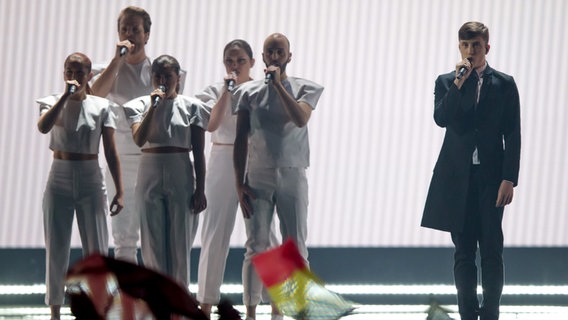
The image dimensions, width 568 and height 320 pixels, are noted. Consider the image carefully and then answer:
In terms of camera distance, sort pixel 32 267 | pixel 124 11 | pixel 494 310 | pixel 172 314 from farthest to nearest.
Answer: pixel 32 267
pixel 124 11
pixel 494 310
pixel 172 314

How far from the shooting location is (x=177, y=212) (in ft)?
11.3

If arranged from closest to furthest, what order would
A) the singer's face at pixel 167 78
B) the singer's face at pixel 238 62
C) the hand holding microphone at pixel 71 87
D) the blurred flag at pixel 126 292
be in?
the blurred flag at pixel 126 292 → the hand holding microphone at pixel 71 87 → the singer's face at pixel 167 78 → the singer's face at pixel 238 62

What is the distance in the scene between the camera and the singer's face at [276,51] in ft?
11.6

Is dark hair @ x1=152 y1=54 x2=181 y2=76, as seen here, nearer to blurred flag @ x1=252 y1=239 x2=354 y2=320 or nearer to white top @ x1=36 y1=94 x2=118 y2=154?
white top @ x1=36 y1=94 x2=118 y2=154

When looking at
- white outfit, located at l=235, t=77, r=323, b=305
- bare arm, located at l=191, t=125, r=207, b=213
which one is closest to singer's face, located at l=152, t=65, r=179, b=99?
bare arm, located at l=191, t=125, r=207, b=213

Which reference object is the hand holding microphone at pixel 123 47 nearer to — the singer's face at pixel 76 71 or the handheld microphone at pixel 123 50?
the handheld microphone at pixel 123 50

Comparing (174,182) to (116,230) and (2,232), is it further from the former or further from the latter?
(2,232)

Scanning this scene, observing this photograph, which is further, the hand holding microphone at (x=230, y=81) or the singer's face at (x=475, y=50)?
the hand holding microphone at (x=230, y=81)

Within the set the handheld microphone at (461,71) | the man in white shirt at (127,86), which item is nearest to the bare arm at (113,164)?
the man in white shirt at (127,86)

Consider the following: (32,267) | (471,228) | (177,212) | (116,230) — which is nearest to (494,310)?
(471,228)

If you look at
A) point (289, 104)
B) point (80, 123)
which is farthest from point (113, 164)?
point (289, 104)

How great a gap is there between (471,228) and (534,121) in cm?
124

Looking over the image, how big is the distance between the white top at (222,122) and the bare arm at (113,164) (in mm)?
A: 413

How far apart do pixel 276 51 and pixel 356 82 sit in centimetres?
110
